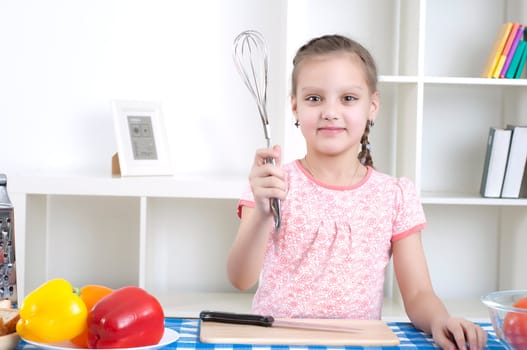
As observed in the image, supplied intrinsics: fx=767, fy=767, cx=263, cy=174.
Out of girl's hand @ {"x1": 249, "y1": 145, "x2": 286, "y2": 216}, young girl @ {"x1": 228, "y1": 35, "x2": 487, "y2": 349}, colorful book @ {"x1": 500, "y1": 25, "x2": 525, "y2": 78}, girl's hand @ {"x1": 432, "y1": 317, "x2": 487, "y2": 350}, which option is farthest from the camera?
colorful book @ {"x1": 500, "y1": 25, "x2": 525, "y2": 78}

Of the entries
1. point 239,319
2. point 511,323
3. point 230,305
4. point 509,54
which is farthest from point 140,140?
point 511,323

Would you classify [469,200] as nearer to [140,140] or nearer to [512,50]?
[512,50]

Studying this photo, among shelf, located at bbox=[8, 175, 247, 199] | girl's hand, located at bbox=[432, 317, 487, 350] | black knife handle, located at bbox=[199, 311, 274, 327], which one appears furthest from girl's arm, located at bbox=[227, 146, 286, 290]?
shelf, located at bbox=[8, 175, 247, 199]

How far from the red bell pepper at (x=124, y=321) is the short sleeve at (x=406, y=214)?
653 millimetres

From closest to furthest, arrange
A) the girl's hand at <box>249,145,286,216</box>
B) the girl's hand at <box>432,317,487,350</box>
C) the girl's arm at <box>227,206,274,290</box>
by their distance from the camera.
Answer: the girl's hand at <box>432,317,487,350</box>
the girl's hand at <box>249,145,286,216</box>
the girl's arm at <box>227,206,274,290</box>

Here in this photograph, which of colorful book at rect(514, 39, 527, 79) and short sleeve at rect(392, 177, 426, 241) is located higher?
colorful book at rect(514, 39, 527, 79)

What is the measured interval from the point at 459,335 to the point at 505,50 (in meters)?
1.56

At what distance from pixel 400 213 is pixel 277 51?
47.5 inches

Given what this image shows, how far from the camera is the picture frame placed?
7.80 feet

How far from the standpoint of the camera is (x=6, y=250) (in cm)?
112

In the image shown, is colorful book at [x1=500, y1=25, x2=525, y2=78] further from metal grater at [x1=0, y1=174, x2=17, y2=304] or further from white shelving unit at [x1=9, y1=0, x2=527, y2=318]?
metal grater at [x1=0, y1=174, x2=17, y2=304]

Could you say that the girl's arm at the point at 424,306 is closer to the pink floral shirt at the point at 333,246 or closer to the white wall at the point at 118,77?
the pink floral shirt at the point at 333,246

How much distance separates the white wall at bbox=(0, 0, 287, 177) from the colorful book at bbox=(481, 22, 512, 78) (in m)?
0.67

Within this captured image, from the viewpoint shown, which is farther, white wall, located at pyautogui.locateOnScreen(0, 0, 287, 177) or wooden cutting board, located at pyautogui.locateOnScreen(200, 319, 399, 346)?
white wall, located at pyautogui.locateOnScreen(0, 0, 287, 177)
